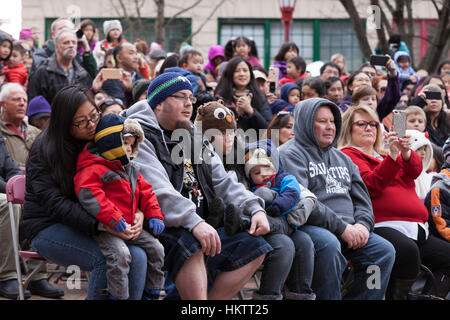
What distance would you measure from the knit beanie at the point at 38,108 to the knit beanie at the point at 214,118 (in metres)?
2.74

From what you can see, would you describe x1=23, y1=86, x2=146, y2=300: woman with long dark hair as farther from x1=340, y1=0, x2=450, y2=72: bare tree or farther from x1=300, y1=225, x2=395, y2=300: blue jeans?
x1=340, y1=0, x2=450, y2=72: bare tree

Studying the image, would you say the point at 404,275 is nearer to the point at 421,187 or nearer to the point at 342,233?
the point at 342,233

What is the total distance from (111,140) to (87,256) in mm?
683

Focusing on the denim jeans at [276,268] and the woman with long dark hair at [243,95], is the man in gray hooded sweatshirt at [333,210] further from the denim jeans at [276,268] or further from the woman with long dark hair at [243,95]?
the woman with long dark hair at [243,95]

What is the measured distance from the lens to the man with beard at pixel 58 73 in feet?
25.1

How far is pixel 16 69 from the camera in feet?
30.3

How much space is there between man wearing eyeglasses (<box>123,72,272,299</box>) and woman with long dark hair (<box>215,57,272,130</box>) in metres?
2.37

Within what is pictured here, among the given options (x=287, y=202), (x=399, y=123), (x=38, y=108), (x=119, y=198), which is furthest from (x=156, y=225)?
(x=38, y=108)

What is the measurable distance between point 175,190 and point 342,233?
1.34 m

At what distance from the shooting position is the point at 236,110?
705 cm

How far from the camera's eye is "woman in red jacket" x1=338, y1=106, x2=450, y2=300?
533 cm

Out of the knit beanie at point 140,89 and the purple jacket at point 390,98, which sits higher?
the knit beanie at point 140,89

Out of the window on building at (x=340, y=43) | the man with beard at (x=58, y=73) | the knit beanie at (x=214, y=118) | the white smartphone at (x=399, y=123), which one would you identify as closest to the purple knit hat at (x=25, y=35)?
the man with beard at (x=58, y=73)
